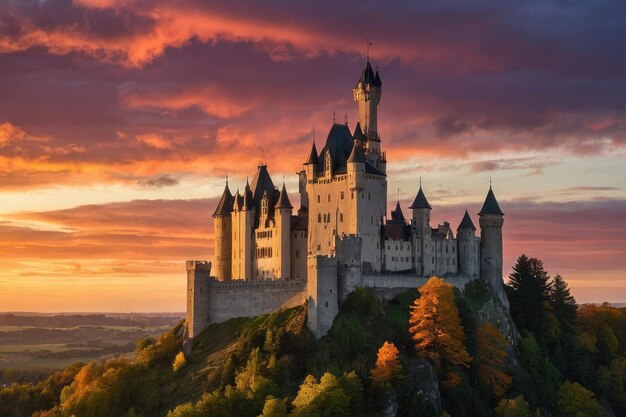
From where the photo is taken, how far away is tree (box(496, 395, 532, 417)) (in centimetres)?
10775

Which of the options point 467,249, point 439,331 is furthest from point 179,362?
point 467,249

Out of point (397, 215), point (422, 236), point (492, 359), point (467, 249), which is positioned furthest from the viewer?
point (397, 215)

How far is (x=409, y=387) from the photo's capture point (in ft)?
339

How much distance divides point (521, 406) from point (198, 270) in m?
46.9

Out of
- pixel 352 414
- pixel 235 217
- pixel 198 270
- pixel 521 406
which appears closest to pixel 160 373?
pixel 198 270

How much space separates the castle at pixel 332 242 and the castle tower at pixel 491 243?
147mm

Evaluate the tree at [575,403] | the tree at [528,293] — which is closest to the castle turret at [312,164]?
the tree at [528,293]

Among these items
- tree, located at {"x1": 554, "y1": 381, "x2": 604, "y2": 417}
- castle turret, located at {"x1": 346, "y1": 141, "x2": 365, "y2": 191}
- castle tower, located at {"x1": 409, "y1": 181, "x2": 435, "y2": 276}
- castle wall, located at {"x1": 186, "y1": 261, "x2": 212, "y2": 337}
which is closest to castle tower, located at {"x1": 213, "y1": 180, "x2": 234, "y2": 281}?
castle wall, located at {"x1": 186, "y1": 261, "x2": 212, "y2": 337}

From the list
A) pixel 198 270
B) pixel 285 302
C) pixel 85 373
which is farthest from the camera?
pixel 85 373

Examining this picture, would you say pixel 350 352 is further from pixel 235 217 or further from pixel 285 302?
pixel 235 217

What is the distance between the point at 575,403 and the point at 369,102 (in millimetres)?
50838

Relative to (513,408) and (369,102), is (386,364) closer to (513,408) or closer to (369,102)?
(513,408)

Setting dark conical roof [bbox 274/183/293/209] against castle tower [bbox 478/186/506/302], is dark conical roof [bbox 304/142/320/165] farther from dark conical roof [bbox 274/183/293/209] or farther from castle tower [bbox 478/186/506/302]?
castle tower [bbox 478/186/506/302]

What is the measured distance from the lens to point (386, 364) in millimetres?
102938
